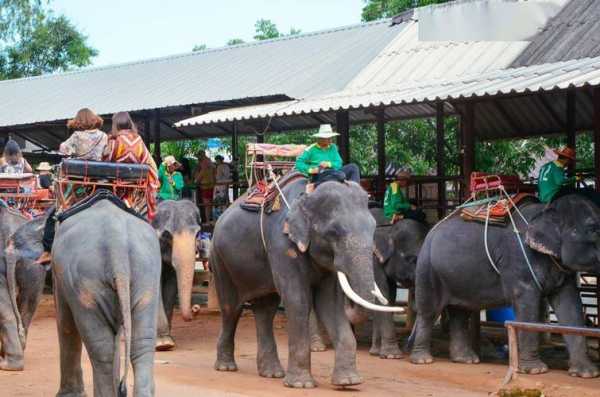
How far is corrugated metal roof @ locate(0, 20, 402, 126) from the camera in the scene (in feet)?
63.3

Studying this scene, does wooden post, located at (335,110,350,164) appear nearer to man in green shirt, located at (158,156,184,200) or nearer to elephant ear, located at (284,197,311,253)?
man in green shirt, located at (158,156,184,200)

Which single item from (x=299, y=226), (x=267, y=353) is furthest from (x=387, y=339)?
(x=299, y=226)

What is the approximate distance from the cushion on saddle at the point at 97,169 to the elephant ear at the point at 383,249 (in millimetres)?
6115

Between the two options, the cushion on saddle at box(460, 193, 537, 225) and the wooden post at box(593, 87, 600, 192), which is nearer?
the wooden post at box(593, 87, 600, 192)

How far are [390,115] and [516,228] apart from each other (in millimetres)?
8651

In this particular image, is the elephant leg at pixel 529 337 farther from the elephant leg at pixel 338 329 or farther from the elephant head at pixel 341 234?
the elephant head at pixel 341 234

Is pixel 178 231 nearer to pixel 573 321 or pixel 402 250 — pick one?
pixel 402 250

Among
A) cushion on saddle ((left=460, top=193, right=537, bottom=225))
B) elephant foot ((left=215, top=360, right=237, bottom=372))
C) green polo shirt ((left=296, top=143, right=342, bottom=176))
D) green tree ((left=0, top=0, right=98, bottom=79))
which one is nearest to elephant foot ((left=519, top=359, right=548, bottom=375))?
cushion on saddle ((left=460, top=193, right=537, bottom=225))

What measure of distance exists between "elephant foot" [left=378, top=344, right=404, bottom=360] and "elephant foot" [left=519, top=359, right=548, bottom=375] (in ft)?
6.68

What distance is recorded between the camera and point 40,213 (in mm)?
13602

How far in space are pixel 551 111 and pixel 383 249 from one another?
493 cm

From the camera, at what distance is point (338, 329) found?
36.5 feet

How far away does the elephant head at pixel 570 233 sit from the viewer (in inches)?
470

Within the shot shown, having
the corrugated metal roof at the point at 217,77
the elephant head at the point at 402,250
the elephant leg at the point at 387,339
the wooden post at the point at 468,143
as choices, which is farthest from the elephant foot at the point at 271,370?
the corrugated metal roof at the point at 217,77
